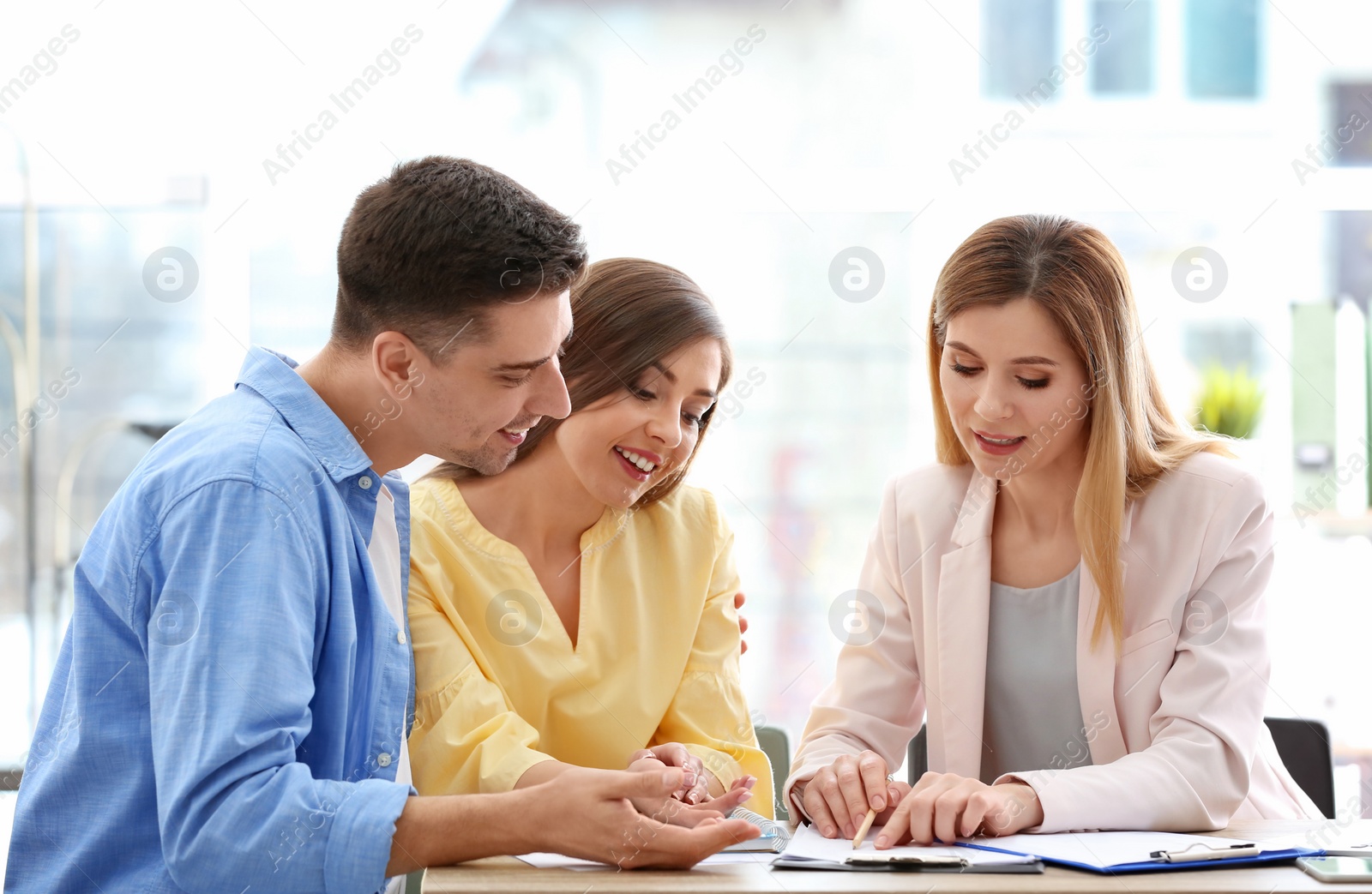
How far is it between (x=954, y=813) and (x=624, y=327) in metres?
0.79

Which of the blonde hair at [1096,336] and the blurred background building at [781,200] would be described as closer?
the blonde hair at [1096,336]


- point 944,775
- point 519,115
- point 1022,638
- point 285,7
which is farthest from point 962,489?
point 285,7

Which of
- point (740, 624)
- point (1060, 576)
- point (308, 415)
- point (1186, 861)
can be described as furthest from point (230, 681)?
point (1060, 576)

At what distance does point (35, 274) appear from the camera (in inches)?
126

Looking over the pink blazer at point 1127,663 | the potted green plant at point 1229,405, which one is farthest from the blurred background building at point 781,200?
the pink blazer at point 1127,663

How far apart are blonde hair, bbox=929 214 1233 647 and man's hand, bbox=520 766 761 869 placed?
2.55ft

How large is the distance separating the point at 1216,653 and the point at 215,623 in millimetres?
1265

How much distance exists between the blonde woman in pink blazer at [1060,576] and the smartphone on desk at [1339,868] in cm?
24

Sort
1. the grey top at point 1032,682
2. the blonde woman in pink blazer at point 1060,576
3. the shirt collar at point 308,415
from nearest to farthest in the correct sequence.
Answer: the shirt collar at point 308,415 → the blonde woman in pink blazer at point 1060,576 → the grey top at point 1032,682

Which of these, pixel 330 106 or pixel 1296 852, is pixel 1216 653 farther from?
pixel 330 106

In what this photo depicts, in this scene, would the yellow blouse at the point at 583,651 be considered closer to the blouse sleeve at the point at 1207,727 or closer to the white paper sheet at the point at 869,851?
the white paper sheet at the point at 869,851

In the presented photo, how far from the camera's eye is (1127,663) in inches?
64.9

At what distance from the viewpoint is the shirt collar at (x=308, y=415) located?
132cm

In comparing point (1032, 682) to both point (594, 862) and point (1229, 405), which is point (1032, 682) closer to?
point (594, 862)
